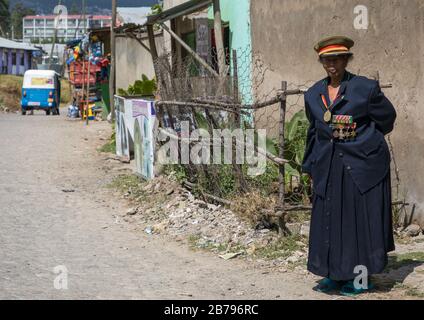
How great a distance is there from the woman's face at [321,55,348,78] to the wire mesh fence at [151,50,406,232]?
131 centimetres

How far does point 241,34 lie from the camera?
38.6 feet

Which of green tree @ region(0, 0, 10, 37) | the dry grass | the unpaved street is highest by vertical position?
green tree @ region(0, 0, 10, 37)

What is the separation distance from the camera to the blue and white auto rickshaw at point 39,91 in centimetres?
3756

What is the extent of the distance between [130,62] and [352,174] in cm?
1965

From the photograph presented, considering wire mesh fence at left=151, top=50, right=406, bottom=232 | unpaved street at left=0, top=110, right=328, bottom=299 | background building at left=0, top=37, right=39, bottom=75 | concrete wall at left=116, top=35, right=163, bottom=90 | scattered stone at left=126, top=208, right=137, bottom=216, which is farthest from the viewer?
background building at left=0, top=37, right=39, bottom=75

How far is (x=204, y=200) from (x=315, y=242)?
10.6ft

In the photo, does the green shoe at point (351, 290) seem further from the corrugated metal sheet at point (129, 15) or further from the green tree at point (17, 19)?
the green tree at point (17, 19)

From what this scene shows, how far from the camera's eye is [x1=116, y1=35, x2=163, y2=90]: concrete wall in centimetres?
2283

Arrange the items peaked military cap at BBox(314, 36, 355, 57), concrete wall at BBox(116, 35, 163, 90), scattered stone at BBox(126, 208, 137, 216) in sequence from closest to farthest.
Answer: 1. peaked military cap at BBox(314, 36, 355, 57)
2. scattered stone at BBox(126, 208, 137, 216)
3. concrete wall at BBox(116, 35, 163, 90)

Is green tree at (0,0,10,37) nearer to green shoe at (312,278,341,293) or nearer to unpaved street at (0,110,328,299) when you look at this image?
unpaved street at (0,110,328,299)

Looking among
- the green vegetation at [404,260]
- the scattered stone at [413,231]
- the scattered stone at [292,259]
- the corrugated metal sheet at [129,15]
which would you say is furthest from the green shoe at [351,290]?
the corrugated metal sheet at [129,15]

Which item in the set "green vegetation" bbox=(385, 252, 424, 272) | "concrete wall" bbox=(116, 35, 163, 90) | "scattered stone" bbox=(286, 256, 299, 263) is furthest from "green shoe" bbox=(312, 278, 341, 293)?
"concrete wall" bbox=(116, 35, 163, 90)

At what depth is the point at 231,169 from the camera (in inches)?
324
